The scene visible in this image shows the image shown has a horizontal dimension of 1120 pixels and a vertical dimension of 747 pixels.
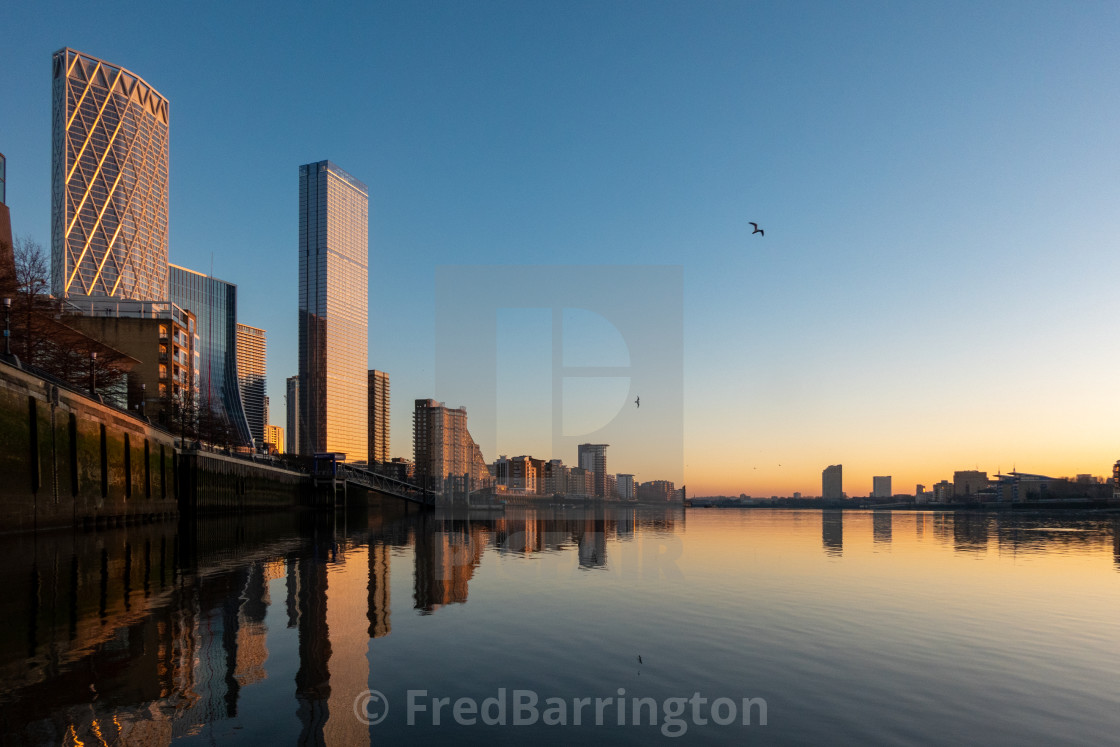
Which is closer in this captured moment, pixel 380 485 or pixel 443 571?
pixel 443 571

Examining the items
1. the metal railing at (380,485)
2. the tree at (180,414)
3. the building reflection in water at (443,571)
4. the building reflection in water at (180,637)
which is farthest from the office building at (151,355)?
the building reflection in water at (180,637)

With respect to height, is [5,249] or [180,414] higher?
[5,249]

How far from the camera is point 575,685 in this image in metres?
12.1

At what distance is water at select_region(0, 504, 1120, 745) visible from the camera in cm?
990

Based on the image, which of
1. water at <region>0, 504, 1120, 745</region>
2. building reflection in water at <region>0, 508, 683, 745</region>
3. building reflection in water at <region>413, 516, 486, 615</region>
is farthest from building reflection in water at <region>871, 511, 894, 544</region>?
building reflection in water at <region>0, 508, 683, 745</region>

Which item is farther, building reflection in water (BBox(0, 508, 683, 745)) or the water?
the water

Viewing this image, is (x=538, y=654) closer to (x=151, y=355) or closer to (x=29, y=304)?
→ (x=29, y=304)

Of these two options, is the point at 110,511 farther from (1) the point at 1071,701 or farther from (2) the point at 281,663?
(1) the point at 1071,701

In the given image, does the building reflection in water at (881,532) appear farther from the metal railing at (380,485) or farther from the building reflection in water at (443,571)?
the metal railing at (380,485)

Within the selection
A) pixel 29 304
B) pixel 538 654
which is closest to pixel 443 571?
pixel 538 654

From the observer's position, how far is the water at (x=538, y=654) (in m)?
9.90

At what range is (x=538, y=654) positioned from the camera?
47.0 ft

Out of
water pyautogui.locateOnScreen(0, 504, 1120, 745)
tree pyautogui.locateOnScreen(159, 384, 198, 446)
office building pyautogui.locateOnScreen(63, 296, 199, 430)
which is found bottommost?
water pyautogui.locateOnScreen(0, 504, 1120, 745)

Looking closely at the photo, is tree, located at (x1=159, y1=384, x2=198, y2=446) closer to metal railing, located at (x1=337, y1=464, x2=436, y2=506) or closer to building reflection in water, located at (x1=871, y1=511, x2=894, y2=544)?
metal railing, located at (x1=337, y1=464, x2=436, y2=506)
